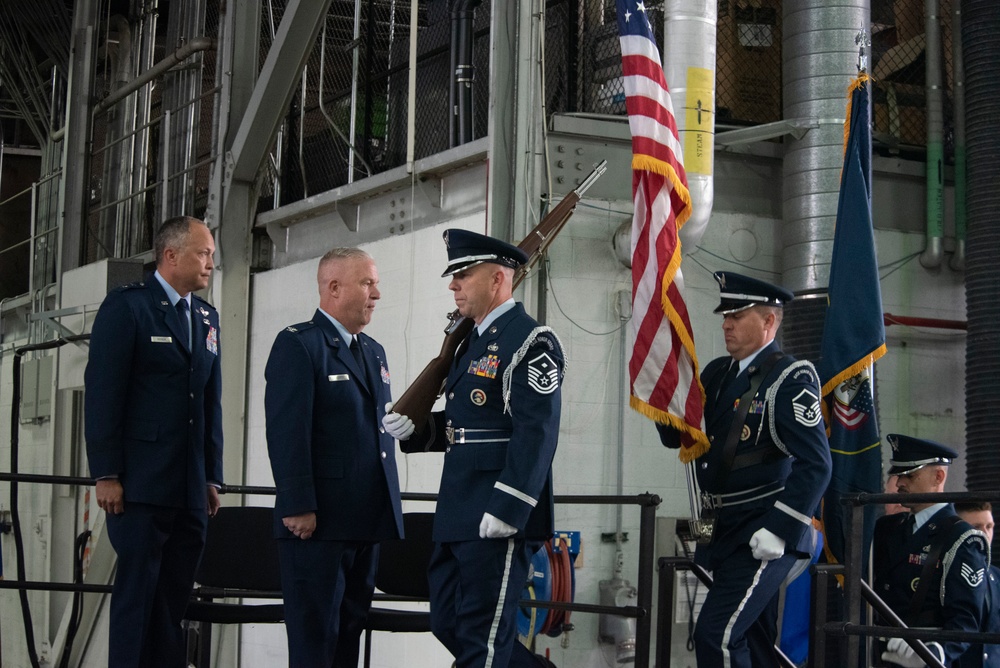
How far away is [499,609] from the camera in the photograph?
4043mm

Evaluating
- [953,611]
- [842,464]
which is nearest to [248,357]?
[842,464]

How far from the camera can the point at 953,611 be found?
18.4 feet

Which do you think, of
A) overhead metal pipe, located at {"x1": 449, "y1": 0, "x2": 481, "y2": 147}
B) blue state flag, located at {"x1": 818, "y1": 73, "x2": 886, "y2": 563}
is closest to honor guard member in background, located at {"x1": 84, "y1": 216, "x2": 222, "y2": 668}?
blue state flag, located at {"x1": 818, "y1": 73, "x2": 886, "y2": 563}

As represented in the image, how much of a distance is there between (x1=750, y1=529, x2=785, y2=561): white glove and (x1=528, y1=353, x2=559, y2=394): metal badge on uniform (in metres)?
0.97

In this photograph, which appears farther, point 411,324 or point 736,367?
point 411,324

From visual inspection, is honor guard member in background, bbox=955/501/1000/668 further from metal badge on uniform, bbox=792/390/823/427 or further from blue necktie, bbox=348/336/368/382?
blue necktie, bbox=348/336/368/382

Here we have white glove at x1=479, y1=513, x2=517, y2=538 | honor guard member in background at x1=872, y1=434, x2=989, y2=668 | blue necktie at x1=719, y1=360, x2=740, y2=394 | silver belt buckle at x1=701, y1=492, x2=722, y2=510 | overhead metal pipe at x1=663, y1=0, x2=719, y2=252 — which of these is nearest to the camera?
white glove at x1=479, y1=513, x2=517, y2=538

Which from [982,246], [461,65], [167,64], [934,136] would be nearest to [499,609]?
[982,246]

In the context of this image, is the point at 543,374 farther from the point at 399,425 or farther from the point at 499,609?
the point at 499,609

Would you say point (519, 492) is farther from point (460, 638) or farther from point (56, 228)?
point (56, 228)

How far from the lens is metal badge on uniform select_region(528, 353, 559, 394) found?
13.4 ft

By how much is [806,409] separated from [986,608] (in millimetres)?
1654

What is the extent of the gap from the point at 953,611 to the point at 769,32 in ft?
13.8

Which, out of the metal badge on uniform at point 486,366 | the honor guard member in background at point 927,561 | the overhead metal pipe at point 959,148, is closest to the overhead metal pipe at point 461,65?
the overhead metal pipe at point 959,148
